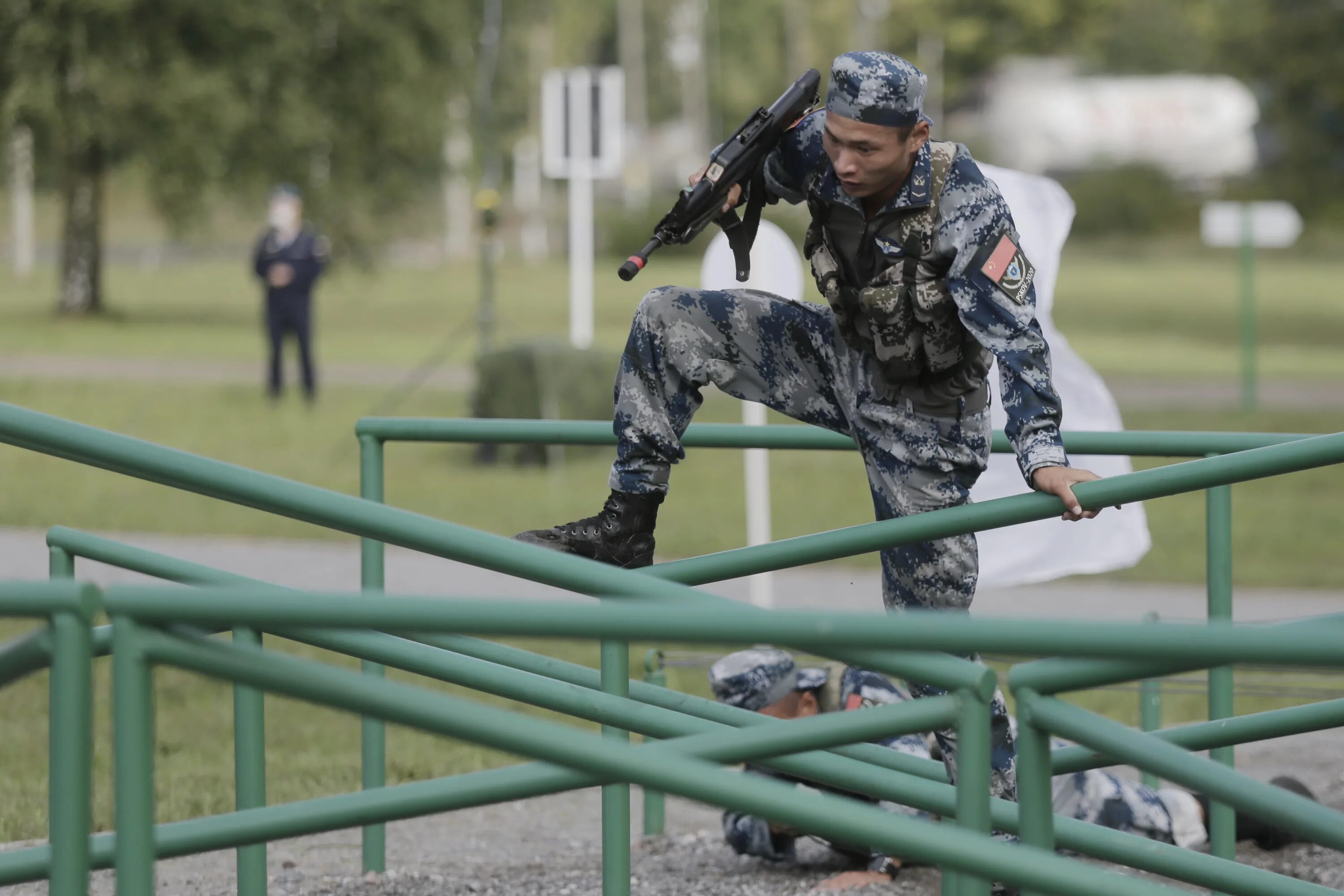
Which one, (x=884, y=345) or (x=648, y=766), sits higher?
(x=884, y=345)

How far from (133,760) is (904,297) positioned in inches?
73.1

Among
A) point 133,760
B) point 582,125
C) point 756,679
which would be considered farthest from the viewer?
point 582,125

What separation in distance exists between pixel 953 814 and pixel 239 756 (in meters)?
1.49

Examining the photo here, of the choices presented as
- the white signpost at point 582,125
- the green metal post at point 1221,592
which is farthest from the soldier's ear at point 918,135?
the white signpost at point 582,125

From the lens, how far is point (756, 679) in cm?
470

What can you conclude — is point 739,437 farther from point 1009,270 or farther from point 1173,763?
point 1173,763

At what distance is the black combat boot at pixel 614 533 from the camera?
11.9 feet

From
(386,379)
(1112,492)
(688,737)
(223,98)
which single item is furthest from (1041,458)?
(223,98)

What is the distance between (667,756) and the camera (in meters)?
2.03

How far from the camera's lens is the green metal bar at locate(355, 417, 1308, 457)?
12.6 ft

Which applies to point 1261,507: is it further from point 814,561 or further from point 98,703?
point 814,561

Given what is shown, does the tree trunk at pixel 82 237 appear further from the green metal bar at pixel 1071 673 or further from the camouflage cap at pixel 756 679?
the green metal bar at pixel 1071 673

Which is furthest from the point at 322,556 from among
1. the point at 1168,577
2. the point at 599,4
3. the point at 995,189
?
the point at 599,4

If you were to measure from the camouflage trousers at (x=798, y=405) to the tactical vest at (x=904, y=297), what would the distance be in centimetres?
7
